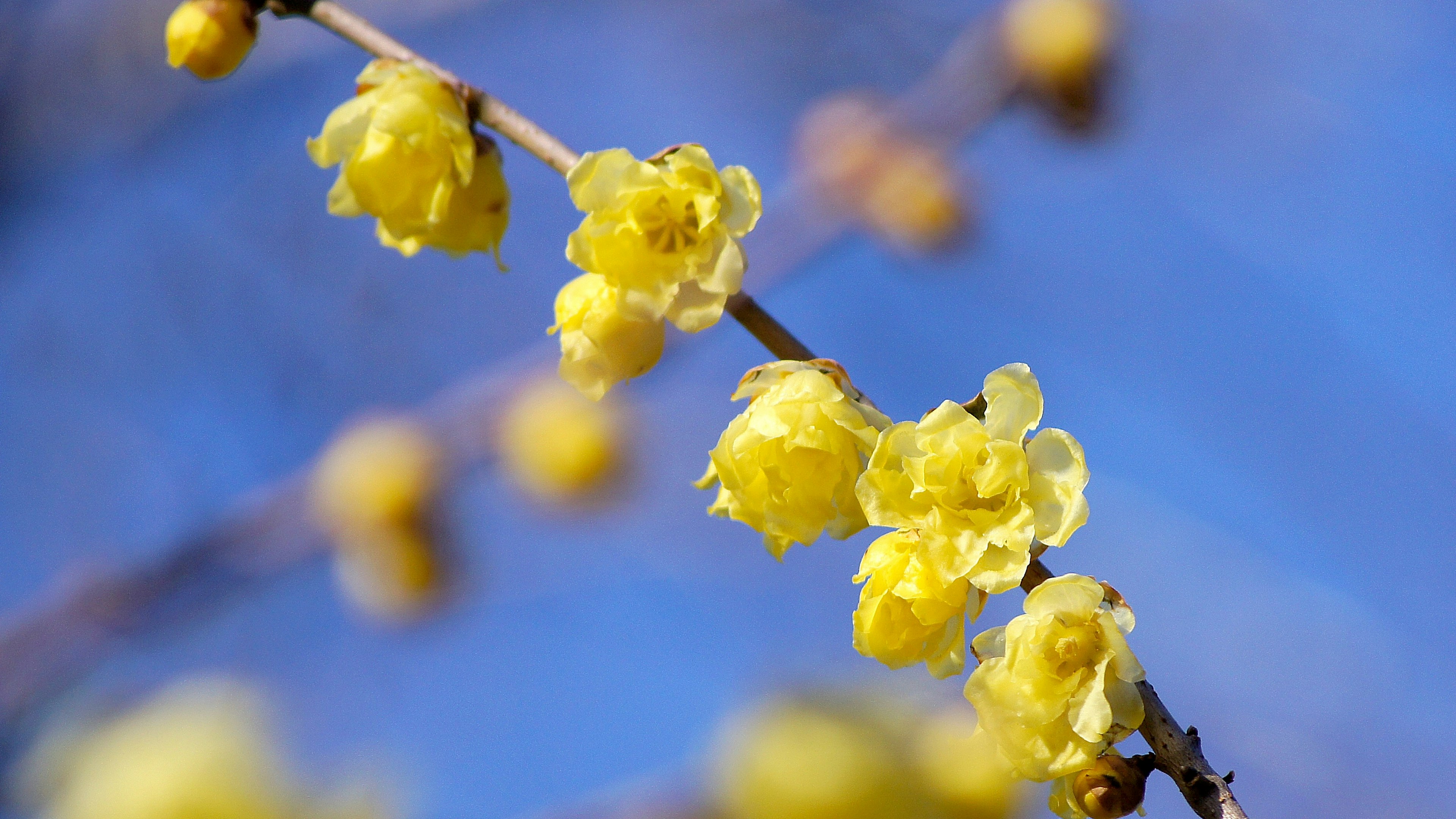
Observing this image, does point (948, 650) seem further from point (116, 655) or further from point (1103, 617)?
point (116, 655)

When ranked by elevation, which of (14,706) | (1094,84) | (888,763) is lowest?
(888,763)

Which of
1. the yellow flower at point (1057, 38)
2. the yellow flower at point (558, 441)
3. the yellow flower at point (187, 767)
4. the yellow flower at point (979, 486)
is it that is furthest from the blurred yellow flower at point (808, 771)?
the yellow flower at point (1057, 38)

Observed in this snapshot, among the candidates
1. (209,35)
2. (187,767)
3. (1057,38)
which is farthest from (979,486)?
(1057,38)

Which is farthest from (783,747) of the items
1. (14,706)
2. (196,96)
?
(196,96)

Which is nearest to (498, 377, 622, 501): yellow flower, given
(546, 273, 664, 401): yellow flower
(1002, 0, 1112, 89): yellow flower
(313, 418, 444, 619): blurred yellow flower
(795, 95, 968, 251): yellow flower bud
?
(313, 418, 444, 619): blurred yellow flower

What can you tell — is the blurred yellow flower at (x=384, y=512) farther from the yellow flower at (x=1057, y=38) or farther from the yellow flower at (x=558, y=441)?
the yellow flower at (x=1057, y=38)

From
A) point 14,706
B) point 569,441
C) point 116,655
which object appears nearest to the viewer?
point 14,706
